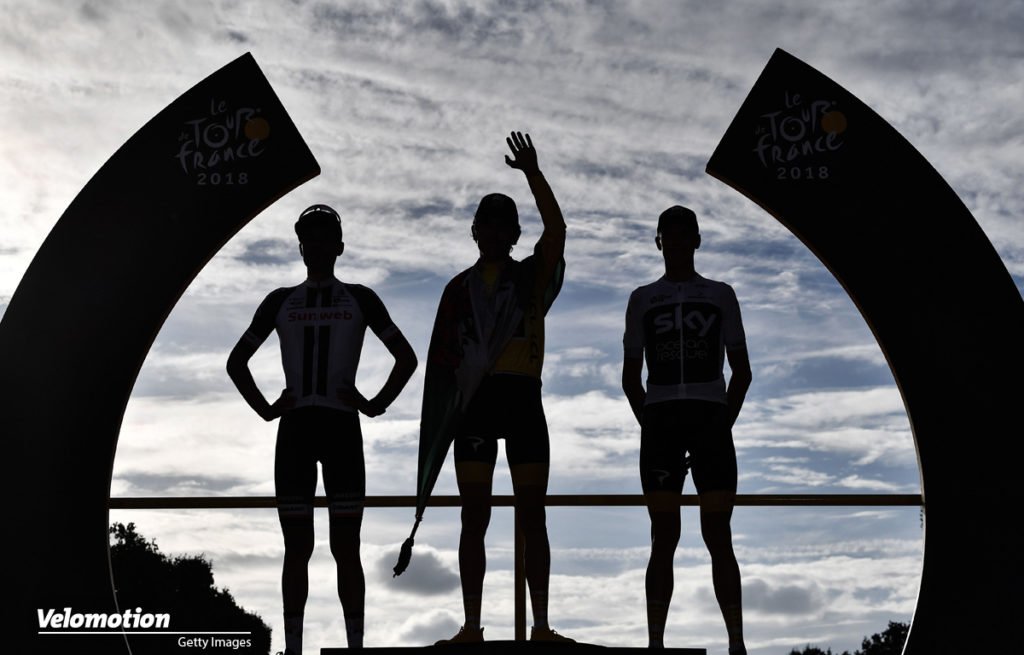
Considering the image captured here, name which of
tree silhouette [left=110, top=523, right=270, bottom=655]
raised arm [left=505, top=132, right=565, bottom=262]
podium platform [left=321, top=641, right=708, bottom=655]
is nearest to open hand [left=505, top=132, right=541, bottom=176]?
raised arm [left=505, top=132, right=565, bottom=262]

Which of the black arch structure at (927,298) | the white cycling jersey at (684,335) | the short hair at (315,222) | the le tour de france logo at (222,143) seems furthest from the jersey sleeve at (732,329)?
the le tour de france logo at (222,143)

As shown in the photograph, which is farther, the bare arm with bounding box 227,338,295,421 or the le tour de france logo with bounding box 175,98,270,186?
the le tour de france logo with bounding box 175,98,270,186

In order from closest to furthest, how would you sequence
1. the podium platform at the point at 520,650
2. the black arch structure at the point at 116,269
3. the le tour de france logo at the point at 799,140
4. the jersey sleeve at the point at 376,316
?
the podium platform at the point at 520,650 < the jersey sleeve at the point at 376,316 < the black arch structure at the point at 116,269 < the le tour de france logo at the point at 799,140

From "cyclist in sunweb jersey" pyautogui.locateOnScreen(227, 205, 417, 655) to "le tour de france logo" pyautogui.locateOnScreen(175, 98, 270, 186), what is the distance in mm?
895

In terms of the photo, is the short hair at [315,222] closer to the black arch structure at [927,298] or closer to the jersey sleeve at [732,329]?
the jersey sleeve at [732,329]

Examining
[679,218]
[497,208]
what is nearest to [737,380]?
[679,218]

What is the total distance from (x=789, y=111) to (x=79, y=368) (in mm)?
4419

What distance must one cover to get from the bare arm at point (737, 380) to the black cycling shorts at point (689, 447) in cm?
7

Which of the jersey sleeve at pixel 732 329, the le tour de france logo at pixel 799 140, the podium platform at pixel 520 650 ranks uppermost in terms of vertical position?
the le tour de france logo at pixel 799 140

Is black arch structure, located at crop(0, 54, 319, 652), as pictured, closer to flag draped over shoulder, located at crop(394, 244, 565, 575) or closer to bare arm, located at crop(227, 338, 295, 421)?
bare arm, located at crop(227, 338, 295, 421)

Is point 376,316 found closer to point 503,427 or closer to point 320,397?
point 320,397

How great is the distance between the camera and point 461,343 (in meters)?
6.19

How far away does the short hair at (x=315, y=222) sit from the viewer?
6.52 metres

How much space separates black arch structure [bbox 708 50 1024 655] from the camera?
22.2ft
